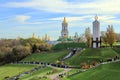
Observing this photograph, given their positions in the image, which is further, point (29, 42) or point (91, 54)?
point (29, 42)

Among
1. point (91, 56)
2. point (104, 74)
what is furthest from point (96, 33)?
point (104, 74)

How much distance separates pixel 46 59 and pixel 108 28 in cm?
1919

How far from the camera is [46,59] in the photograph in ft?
271

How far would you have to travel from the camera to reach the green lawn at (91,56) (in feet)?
219

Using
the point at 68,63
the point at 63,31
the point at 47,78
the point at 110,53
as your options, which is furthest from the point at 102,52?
the point at 63,31

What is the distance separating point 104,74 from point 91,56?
2976 centimetres

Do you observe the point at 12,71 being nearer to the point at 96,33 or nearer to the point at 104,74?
the point at 96,33

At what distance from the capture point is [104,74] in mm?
40719

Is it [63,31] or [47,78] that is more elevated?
[63,31]

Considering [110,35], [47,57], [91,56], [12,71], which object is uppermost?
[110,35]

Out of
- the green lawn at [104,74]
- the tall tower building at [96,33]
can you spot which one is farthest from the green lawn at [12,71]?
the green lawn at [104,74]

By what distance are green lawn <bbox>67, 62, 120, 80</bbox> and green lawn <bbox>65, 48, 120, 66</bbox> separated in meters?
19.8

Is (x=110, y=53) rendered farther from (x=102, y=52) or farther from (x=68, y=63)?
(x=68, y=63)

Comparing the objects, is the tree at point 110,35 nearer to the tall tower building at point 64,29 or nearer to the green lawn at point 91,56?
the green lawn at point 91,56
